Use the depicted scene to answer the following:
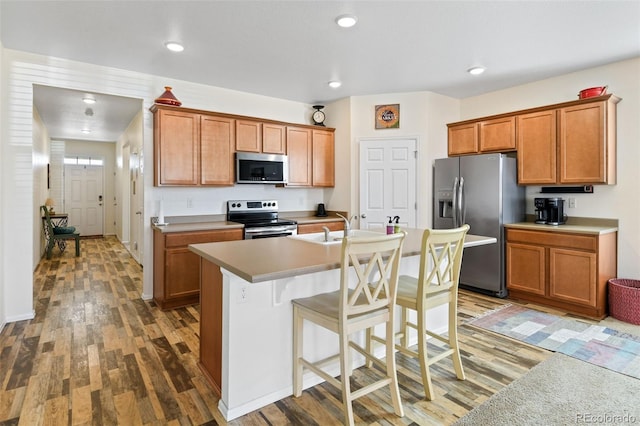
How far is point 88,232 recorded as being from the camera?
8.85 meters

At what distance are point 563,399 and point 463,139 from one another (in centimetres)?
353

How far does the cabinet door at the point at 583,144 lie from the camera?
362 cm

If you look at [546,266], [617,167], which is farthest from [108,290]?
[617,167]

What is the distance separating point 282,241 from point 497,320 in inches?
92.9

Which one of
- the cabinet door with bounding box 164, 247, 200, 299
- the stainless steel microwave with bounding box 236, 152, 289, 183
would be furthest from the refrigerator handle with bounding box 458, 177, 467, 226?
the cabinet door with bounding box 164, 247, 200, 299

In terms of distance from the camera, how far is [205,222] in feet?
14.6

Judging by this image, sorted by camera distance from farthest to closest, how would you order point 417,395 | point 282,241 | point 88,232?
point 88,232
point 282,241
point 417,395

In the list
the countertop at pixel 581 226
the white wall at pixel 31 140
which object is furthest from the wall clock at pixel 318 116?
the countertop at pixel 581 226

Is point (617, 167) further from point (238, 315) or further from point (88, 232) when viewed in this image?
point (88, 232)

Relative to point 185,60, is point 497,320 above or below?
below

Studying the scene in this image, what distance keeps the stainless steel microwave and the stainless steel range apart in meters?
0.41

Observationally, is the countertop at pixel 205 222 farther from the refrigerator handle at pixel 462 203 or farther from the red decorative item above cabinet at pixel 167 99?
the refrigerator handle at pixel 462 203

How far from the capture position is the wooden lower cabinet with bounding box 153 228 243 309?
3693 millimetres

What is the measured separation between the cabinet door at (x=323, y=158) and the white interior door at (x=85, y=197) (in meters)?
6.74
